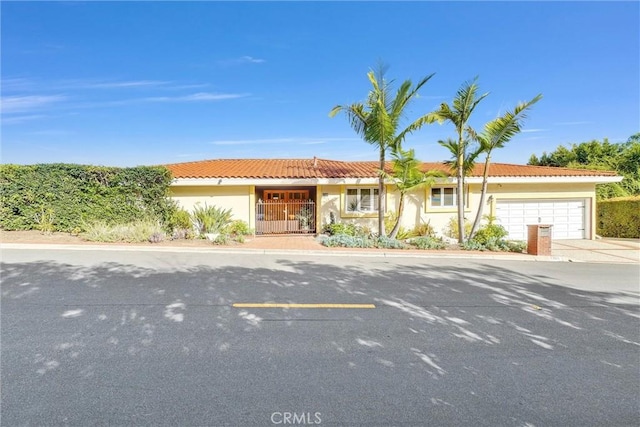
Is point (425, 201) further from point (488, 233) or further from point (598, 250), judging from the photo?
point (598, 250)

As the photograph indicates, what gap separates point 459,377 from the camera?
3.37 m

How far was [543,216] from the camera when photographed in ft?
53.8

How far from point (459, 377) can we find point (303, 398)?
5.30ft

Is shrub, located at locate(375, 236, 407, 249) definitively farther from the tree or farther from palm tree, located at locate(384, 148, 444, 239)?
the tree

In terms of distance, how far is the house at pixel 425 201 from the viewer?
51.4 ft

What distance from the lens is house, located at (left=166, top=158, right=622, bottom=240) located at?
1568 centimetres

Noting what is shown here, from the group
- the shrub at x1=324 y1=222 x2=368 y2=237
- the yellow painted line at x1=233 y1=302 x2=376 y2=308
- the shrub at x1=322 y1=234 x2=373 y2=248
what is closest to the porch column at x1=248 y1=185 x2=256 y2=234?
the shrub at x1=324 y1=222 x2=368 y2=237

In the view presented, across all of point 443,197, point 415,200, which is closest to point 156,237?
point 415,200

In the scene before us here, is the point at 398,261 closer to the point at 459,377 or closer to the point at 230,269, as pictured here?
the point at 230,269

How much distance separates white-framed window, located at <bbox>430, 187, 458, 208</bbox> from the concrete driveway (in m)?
4.52

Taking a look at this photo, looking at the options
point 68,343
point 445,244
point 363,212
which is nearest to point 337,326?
point 68,343

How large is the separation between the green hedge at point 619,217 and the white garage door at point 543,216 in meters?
2.82

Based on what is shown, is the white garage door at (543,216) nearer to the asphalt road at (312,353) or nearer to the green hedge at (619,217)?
the green hedge at (619,217)

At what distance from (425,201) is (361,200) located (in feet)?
10.2
